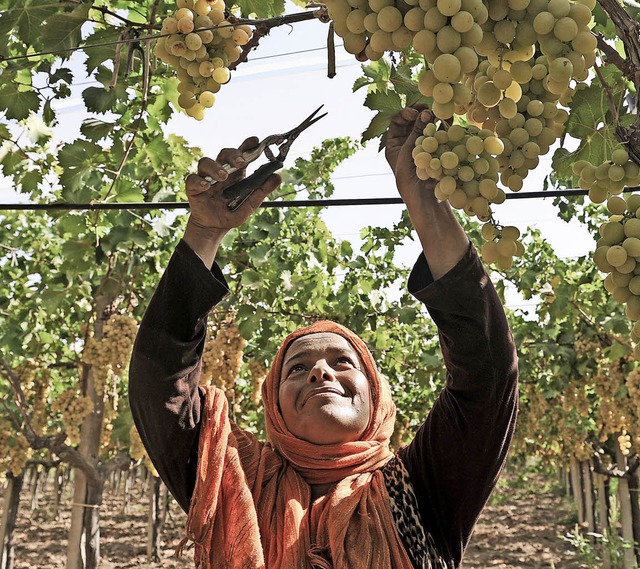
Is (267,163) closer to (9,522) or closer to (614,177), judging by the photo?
(614,177)

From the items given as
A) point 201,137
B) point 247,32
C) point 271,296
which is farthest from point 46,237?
point 247,32

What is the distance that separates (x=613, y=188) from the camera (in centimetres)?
101

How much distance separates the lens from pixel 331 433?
6.16ft

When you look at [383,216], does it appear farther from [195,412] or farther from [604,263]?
[604,263]

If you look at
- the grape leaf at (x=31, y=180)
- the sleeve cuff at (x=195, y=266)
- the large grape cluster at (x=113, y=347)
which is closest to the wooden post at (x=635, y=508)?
the large grape cluster at (x=113, y=347)

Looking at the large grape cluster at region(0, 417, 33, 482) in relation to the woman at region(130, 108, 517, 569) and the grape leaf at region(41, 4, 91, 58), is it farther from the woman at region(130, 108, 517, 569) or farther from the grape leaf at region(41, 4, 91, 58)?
the grape leaf at region(41, 4, 91, 58)

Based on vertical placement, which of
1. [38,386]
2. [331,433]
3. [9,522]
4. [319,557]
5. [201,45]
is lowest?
[319,557]

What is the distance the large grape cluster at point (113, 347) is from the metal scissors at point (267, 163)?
3.14m

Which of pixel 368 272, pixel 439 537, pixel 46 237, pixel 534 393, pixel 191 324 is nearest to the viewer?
pixel 191 324

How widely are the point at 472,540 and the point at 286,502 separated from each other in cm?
1440

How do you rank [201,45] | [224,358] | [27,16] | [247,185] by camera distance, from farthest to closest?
[224,358], [27,16], [247,185], [201,45]

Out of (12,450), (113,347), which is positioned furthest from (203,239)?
(12,450)

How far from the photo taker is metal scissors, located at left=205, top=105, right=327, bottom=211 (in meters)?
1.39

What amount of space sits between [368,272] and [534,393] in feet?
13.1
